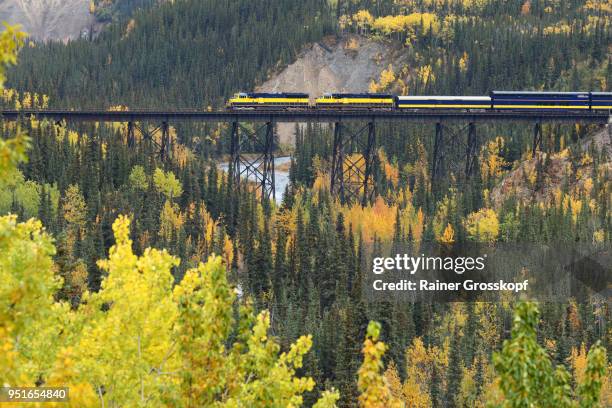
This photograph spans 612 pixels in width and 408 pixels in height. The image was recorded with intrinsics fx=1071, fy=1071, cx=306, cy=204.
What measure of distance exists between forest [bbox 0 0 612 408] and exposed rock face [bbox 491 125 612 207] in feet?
0.86

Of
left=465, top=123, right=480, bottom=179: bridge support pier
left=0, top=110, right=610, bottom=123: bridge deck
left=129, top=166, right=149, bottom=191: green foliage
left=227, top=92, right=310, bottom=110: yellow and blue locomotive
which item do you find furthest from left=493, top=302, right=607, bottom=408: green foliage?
left=129, top=166, right=149, bottom=191: green foliage

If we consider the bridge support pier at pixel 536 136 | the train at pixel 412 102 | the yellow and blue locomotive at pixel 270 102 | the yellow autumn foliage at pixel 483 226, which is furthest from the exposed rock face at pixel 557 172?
the yellow and blue locomotive at pixel 270 102

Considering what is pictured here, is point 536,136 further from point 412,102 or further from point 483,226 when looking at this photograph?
point 412,102

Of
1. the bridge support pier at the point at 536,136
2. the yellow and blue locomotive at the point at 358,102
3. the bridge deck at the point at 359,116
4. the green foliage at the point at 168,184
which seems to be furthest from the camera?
the green foliage at the point at 168,184

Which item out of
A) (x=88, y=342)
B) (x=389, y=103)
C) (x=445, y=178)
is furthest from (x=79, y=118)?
(x=88, y=342)

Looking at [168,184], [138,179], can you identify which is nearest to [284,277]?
[168,184]

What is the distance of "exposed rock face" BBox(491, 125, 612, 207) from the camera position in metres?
137

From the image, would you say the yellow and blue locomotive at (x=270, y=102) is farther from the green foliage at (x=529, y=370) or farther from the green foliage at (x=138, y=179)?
the green foliage at (x=529, y=370)

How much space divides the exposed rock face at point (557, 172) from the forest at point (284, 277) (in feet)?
0.86

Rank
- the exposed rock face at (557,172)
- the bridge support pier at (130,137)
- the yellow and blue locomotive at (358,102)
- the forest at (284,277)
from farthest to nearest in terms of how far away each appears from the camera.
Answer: the exposed rock face at (557,172)
the bridge support pier at (130,137)
the yellow and blue locomotive at (358,102)
the forest at (284,277)

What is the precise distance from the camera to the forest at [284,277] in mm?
24000

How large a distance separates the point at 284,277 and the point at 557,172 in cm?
4549

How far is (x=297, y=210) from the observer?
131 meters

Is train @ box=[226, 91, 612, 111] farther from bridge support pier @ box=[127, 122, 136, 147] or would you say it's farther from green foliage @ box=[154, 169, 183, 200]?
bridge support pier @ box=[127, 122, 136, 147]
